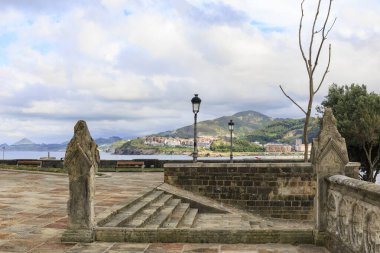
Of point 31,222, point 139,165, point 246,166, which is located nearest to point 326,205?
point 31,222

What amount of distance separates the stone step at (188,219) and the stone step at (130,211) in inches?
42.2

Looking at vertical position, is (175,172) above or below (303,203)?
above

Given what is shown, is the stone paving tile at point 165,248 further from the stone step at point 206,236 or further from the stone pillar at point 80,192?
the stone pillar at point 80,192

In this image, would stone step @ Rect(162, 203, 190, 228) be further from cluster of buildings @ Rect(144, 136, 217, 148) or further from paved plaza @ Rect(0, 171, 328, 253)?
cluster of buildings @ Rect(144, 136, 217, 148)

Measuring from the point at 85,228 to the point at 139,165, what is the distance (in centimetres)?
2248

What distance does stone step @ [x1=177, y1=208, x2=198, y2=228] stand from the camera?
11214mm

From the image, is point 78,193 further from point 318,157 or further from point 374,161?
point 374,161

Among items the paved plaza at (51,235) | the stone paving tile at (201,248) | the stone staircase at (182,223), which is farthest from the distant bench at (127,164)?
the stone paving tile at (201,248)

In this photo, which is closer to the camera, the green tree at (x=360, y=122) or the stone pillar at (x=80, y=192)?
the stone pillar at (x=80, y=192)

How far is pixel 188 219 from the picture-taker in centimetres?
1231

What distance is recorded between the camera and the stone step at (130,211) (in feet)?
27.3

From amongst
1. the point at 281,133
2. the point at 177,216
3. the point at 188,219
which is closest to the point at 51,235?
the point at 177,216

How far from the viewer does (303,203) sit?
15961 millimetres

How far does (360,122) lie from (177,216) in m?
22.9
